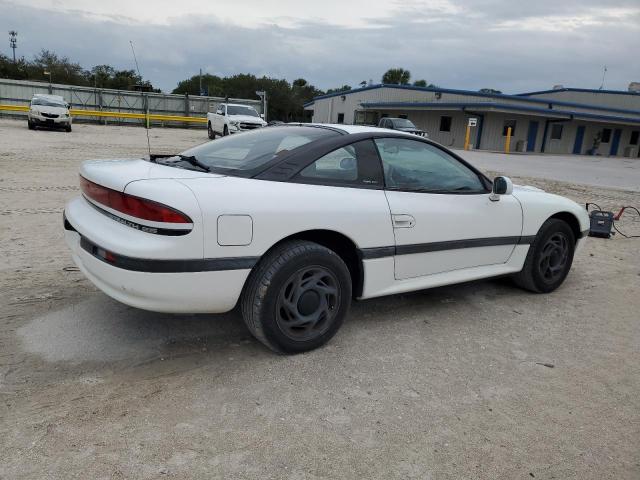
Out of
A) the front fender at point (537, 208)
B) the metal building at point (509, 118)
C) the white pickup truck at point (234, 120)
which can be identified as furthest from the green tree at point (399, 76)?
the front fender at point (537, 208)

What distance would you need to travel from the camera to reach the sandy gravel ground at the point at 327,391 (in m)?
2.30

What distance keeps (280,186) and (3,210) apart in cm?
540

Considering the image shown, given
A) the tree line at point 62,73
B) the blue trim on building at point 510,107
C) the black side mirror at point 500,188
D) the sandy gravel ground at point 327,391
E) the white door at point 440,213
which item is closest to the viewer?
the sandy gravel ground at point 327,391

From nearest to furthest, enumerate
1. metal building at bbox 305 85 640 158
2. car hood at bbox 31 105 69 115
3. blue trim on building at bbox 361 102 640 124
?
1. car hood at bbox 31 105 69 115
2. blue trim on building at bbox 361 102 640 124
3. metal building at bbox 305 85 640 158

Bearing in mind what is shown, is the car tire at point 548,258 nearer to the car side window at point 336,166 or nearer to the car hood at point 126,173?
the car side window at point 336,166

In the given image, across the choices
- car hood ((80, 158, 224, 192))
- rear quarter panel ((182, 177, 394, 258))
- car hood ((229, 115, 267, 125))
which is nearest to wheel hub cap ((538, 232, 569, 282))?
rear quarter panel ((182, 177, 394, 258))

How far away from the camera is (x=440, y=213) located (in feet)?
12.3

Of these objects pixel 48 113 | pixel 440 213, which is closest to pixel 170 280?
pixel 440 213

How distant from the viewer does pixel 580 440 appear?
2570mm

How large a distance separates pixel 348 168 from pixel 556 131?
1629 inches

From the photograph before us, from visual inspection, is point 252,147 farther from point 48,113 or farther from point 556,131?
point 556,131

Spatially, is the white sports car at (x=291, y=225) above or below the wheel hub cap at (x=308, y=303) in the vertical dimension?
above

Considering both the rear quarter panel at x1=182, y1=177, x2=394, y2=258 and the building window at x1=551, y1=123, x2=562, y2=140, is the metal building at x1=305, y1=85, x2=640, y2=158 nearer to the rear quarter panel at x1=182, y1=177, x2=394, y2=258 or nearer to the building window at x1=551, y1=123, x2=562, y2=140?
the building window at x1=551, y1=123, x2=562, y2=140

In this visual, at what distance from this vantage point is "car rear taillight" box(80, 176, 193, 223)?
2.70 m
